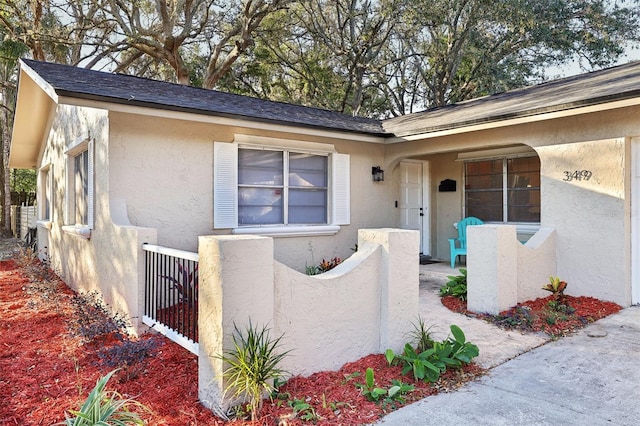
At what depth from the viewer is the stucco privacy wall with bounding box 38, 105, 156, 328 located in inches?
186

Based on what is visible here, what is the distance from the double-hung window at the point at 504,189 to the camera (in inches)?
315

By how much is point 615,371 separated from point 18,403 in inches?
191

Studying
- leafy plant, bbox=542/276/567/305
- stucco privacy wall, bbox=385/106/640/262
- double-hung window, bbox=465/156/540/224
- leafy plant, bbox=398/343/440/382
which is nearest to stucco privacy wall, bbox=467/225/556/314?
leafy plant, bbox=542/276/567/305

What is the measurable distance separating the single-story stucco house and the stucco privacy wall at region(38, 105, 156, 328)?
28 millimetres

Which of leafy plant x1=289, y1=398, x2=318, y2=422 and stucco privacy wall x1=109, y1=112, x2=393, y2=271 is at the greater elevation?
stucco privacy wall x1=109, y1=112, x2=393, y2=271

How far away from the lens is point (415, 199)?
31.8ft

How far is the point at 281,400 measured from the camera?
10.0ft

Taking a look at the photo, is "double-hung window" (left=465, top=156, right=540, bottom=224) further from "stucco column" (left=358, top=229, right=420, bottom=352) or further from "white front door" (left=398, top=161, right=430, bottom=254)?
"stucco column" (left=358, top=229, right=420, bottom=352)

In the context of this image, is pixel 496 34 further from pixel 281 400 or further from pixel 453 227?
pixel 281 400

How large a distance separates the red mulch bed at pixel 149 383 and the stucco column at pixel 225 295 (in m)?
0.26

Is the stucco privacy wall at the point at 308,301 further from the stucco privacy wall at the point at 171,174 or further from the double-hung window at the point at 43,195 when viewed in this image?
the double-hung window at the point at 43,195

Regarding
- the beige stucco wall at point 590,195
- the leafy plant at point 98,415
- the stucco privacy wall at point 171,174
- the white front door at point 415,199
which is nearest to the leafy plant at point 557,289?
the beige stucco wall at point 590,195

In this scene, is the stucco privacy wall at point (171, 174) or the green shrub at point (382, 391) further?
the stucco privacy wall at point (171, 174)

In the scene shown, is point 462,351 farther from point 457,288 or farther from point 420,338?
point 457,288
